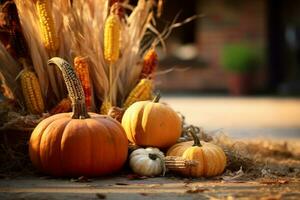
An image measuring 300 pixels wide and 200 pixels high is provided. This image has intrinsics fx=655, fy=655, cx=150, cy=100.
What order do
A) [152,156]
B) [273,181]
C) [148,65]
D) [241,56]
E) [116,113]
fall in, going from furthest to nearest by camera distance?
[241,56]
[148,65]
[116,113]
[152,156]
[273,181]

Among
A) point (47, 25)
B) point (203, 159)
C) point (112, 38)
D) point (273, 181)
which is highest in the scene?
point (47, 25)

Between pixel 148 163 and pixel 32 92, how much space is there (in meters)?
1.02

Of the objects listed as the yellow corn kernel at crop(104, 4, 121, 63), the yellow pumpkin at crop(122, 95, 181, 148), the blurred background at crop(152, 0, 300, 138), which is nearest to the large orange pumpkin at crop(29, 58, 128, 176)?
the yellow pumpkin at crop(122, 95, 181, 148)

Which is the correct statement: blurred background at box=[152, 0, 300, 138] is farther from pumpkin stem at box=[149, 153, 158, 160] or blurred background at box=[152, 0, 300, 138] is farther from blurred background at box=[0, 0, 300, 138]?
pumpkin stem at box=[149, 153, 158, 160]

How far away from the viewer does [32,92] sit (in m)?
4.12

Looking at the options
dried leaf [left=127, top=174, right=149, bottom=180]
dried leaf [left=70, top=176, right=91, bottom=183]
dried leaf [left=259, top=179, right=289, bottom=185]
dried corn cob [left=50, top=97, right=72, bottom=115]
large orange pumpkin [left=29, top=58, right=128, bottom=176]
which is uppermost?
dried corn cob [left=50, top=97, right=72, bottom=115]

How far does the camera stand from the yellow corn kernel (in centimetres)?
406

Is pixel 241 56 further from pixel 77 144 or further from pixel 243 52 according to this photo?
pixel 77 144

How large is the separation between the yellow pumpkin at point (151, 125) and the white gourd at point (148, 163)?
0.18m

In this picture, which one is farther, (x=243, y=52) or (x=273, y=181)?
(x=243, y=52)

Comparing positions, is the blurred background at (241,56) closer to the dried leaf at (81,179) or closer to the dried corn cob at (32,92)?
the dried corn cob at (32,92)

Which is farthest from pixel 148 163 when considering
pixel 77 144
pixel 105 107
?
pixel 105 107

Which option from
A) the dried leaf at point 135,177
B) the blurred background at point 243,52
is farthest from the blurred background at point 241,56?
the dried leaf at point 135,177

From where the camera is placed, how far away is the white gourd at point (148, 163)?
3.51m
